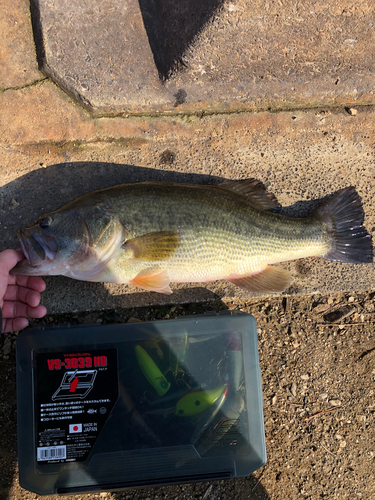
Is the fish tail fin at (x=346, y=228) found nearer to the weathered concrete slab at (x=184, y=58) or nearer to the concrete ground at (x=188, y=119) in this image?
the concrete ground at (x=188, y=119)

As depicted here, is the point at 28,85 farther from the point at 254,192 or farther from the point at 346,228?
the point at 346,228

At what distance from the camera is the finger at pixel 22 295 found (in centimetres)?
251

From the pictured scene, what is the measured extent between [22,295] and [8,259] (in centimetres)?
39

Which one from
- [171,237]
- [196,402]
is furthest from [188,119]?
[196,402]

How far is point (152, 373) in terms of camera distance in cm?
235

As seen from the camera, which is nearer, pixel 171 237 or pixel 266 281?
pixel 171 237

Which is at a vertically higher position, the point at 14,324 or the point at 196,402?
the point at 14,324

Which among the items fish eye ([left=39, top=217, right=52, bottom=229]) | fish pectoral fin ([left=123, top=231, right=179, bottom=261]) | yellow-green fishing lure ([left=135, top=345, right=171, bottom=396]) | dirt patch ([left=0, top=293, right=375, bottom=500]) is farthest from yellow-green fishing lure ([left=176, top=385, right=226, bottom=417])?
fish eye ([left=39, top=217, right=52, bottom=229])

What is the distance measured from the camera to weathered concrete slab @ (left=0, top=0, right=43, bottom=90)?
2656 millimetres

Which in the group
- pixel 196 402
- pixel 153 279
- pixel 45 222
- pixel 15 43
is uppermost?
pixel 15 43

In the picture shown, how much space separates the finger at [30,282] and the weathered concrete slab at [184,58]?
4.73 ft

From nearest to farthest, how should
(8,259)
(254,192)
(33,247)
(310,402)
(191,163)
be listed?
(33,247) → (8,259) → (254,192) → (191,163) → (310,402)

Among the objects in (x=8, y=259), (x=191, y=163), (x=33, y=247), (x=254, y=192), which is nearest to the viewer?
(x=33, y=247)

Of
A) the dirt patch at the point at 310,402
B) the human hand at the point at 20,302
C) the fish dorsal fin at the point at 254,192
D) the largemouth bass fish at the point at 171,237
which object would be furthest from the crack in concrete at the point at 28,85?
the dirt patch at the point at 310,402
